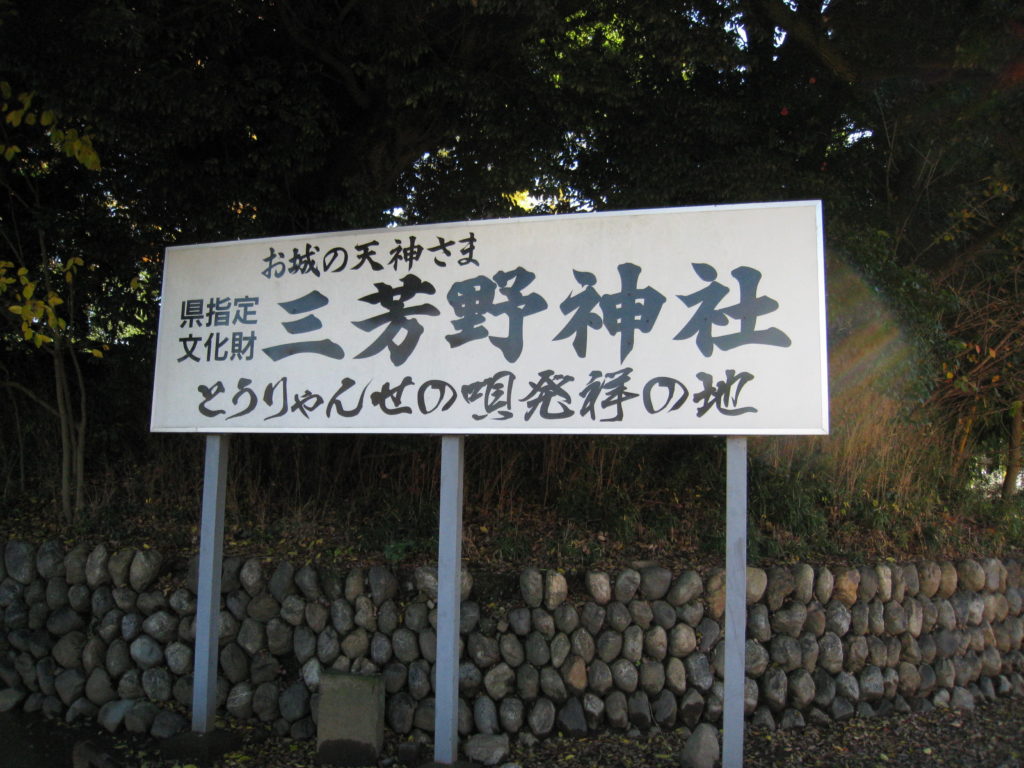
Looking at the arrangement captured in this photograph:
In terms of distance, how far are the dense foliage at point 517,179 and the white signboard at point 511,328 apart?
3.85ft

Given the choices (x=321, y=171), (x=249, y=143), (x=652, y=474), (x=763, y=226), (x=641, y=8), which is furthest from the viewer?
(x=652, y=474)

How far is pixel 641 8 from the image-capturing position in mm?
5102

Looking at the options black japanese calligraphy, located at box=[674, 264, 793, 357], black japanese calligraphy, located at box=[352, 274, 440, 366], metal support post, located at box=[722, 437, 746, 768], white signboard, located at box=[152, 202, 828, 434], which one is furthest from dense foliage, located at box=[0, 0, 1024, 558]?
black japanese calligraphy, located at box=[674, 264, 793, 357]

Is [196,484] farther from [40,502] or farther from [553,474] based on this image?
[553,474]

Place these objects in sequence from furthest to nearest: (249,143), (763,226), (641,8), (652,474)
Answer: (652,474), (249,143), (641,8), (763,226)

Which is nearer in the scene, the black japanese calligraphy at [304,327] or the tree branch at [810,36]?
the black japanese calligraphy at [304,327]

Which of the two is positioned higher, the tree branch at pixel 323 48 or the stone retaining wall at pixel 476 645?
the tree branch at pixel 323 48

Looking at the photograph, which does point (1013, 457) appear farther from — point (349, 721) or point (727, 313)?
point (349, 721)

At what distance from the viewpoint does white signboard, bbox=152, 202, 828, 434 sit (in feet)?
13.3

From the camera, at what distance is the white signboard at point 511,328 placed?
4.04 m

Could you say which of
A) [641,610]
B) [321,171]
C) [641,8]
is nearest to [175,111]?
[321,171]

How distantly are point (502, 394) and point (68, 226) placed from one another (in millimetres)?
4038

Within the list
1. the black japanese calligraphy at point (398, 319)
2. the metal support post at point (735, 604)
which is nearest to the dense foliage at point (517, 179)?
the black japanese calligraphy at point (398, 319)

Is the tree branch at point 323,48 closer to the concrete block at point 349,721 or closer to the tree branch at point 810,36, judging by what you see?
the tree branch at point 810,36
